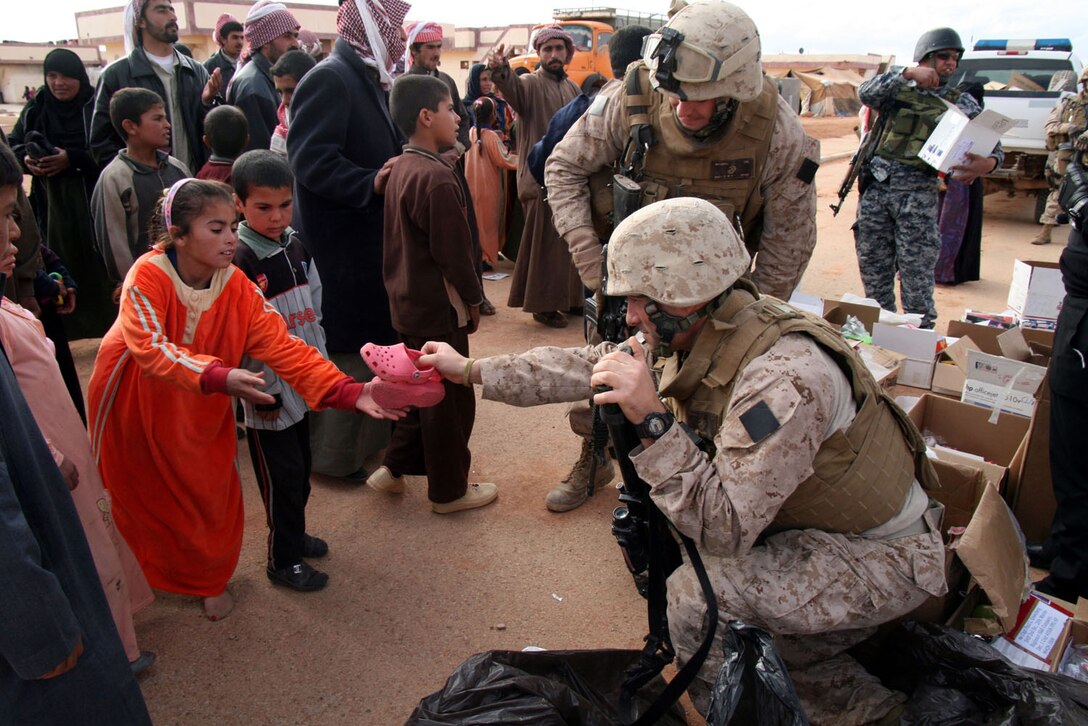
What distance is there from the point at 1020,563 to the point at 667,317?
163 cm

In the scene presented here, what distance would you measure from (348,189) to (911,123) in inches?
162

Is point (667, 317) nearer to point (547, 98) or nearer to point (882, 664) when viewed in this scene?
point (882, 664)

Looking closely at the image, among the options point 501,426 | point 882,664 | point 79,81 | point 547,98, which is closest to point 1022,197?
point 547,98

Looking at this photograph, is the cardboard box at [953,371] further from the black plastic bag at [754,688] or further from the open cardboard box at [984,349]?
the black plastic bag at [754,688]

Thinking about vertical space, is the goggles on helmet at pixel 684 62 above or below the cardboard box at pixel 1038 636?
above

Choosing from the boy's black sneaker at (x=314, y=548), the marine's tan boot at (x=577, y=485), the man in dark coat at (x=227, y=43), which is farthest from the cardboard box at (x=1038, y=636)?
the man in dark coat at (x=227, y=43)

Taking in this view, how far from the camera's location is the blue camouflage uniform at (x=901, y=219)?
17.5 feet

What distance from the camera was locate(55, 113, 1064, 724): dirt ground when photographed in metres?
2.49

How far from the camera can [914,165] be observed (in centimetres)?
532

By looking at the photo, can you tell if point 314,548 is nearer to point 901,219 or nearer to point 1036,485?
point 1036,485

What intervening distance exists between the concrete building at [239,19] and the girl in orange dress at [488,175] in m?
21.0

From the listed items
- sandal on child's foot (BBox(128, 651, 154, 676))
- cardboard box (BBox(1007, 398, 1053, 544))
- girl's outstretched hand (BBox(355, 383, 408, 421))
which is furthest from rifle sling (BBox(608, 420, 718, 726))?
cardboard box (BBox(1007, 398, 1053, 544))

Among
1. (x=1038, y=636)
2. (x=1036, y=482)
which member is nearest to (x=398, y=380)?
(x=1038, y=636)

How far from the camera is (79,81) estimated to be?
4875mm
